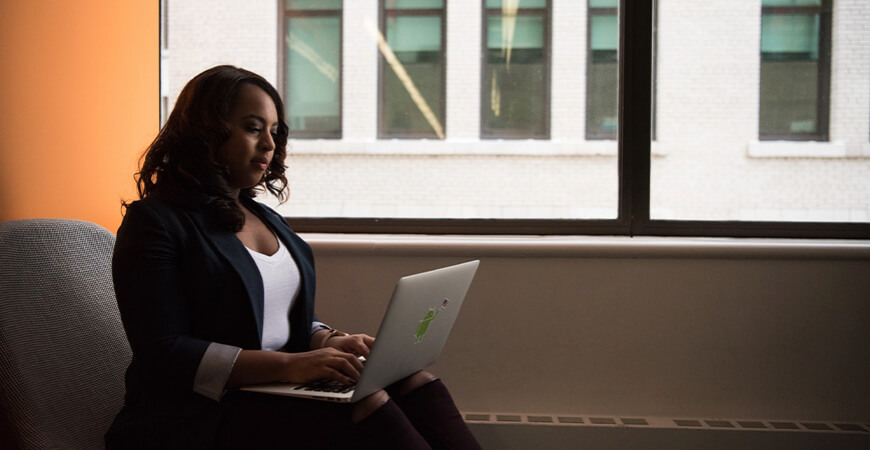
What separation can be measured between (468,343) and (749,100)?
1420 mm

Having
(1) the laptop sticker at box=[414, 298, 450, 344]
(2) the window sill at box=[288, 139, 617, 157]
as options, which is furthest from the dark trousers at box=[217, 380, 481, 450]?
(2) the window sill at box=[288, 139, 617, 157]

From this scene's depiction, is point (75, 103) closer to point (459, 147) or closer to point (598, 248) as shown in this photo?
point (459, 147)

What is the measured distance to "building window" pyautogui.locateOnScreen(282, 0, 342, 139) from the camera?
8.93ft

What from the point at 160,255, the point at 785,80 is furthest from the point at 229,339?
the point at 785,80

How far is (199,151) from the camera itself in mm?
1360

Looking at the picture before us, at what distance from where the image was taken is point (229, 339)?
1266 mm

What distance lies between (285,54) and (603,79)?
1.27 metres

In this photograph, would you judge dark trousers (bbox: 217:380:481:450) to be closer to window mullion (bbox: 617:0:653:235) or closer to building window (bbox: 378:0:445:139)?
window mullion (bbox: 617:0:653:235)

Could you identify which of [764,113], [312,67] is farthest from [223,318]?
[764,113]

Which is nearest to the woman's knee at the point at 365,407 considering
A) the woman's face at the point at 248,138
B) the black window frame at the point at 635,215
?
the woman's face at the point at 248,138

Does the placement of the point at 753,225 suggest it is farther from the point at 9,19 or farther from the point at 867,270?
the point at 9,19

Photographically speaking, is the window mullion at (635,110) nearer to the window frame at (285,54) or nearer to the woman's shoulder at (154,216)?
the window frame at (285,54)

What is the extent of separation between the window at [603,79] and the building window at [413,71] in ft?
1.85

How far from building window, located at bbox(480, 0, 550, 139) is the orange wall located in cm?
118
